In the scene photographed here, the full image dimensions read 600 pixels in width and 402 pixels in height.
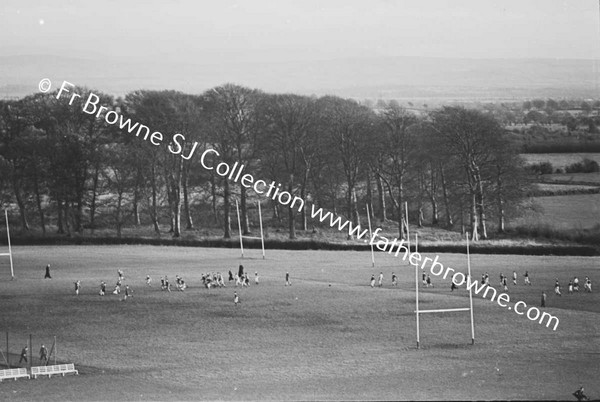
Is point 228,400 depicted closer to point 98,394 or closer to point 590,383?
point 98,394

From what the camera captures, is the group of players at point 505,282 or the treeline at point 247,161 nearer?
the group of players at point 505,282

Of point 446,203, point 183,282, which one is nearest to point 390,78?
point 446,203

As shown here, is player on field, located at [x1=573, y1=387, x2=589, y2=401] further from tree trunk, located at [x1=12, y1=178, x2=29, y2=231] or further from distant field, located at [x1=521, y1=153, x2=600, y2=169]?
distant field, located at [x1=521, y1=153, x2=600, y2=169]

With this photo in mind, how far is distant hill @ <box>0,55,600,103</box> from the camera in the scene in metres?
24.4

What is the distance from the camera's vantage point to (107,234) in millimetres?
24281

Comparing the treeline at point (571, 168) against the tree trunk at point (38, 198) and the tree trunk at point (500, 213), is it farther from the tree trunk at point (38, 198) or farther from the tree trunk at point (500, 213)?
the tree trunk at point (38, 198)

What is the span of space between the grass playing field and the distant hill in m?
4.52

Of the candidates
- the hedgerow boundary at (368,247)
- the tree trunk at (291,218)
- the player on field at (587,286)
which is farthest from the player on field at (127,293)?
the player on field at (587,286)

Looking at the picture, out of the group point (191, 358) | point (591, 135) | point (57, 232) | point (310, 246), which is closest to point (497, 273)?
point (310, 246)

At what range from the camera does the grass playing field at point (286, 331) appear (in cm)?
1617

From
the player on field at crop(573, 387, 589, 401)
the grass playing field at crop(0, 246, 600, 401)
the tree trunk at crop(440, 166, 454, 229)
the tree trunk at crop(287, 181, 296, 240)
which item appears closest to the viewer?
the player on field at crop(573, 387, 589, 401)

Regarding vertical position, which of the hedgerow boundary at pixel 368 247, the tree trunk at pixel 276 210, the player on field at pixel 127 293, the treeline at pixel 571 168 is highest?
the treeline at pixel 571 168

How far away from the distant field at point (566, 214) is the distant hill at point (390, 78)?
124 inches

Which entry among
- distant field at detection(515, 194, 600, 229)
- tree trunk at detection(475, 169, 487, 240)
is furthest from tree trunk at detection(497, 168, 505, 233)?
distant field at detection(515, 194, 600, 229)
